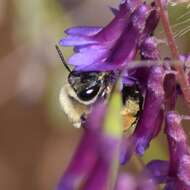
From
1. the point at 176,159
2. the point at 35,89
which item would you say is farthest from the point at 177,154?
the point at 35,89

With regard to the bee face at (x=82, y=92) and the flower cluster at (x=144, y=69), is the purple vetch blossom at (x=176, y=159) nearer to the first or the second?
the flower cluster at (x=144, y=69)

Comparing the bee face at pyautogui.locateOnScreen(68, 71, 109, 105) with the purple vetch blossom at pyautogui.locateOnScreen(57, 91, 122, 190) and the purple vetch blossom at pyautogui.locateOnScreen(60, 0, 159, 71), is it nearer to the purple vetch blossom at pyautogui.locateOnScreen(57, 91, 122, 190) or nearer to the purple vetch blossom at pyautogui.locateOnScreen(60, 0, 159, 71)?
the purple vetch blossom at pyautogui.locateOnScreen(60, 0, 159, 71)

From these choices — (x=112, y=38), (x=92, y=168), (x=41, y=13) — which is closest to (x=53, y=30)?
(x=41, y=13)

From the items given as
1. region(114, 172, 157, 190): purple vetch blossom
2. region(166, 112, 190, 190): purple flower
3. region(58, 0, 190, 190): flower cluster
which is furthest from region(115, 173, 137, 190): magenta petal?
region(166, 112, 190, 190): purple flower

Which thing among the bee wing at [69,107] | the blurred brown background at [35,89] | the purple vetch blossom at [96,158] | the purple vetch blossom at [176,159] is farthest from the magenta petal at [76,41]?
the blurred brown background at [35,89]

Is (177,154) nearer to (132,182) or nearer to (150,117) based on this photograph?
(150,117)
